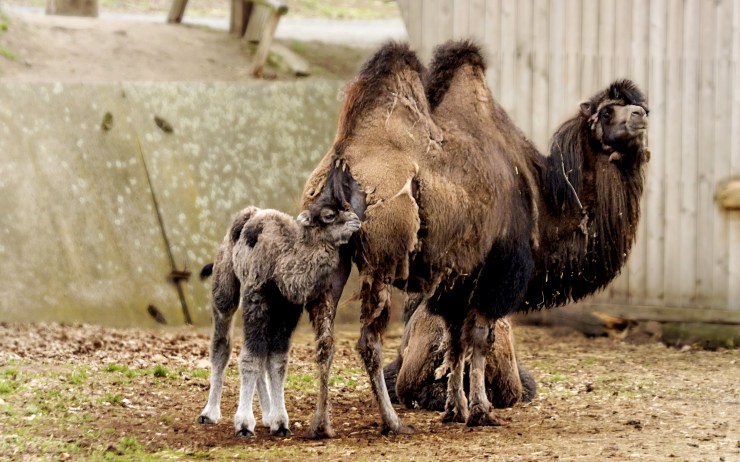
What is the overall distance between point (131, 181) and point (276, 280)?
6.23 meters

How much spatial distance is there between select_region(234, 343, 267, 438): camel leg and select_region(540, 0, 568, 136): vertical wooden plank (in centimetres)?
629

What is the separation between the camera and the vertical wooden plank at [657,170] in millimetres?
12648

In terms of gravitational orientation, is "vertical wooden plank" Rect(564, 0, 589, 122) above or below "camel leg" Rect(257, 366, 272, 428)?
above

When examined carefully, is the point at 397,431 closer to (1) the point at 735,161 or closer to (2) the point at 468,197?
(2) the point at 468,197

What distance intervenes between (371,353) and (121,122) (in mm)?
6869

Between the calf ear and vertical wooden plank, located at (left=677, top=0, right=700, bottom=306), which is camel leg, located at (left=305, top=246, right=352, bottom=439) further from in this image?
vertical wooden plank, located at (left=677, top=0, right=700, bottom=306)

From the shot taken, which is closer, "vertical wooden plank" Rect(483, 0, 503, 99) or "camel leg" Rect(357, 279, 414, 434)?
"camel leg" Rect(357, 279, 414, 434)

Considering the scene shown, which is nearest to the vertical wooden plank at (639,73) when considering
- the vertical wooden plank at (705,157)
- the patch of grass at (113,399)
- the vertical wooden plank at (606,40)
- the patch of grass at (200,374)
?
the vertical wooden plank at (606,40)

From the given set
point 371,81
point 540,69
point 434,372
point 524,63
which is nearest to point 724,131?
point 540,69

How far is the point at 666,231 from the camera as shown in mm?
12641

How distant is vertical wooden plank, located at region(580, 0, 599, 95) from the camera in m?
12.9

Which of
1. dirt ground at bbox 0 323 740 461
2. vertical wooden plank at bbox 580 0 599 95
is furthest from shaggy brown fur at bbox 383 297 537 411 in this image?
vertical wooden plank at bbox 580 0 599 95

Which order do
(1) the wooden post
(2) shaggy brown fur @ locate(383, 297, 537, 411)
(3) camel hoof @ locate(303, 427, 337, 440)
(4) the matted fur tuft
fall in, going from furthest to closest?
(1) the wooden post < (2) shaggy brown fur @ locate(383, 297, 537, 411) < (4) the matted fur tuft < (3) camel hoof @ locate(303, 427, 337, 440)

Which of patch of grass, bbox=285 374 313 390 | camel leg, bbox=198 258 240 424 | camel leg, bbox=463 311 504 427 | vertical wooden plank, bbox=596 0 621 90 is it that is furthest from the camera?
vertical wooden plank, bbox=596 0 621 90
